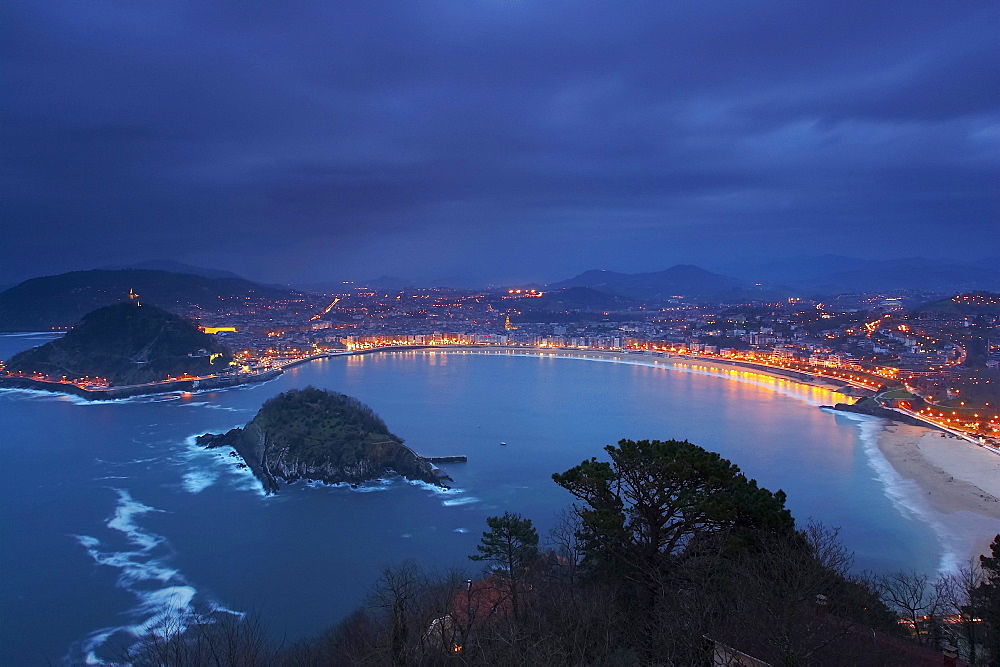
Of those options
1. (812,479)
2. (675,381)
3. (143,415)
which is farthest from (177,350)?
(812,479)

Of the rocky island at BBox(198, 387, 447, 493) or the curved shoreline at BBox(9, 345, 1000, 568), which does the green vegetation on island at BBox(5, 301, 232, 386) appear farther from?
the rocky island at BBox(198, 387, 447, 493)

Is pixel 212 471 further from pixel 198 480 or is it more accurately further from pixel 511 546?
pixel 511 546

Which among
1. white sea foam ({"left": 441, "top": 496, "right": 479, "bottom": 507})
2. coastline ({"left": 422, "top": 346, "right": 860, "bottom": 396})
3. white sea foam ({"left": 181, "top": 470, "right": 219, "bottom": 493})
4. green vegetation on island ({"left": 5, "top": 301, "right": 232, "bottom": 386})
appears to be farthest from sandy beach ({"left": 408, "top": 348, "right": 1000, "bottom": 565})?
green vegetation on island ({"left": 5, "top": 301, "right": 232, "bottom": 386})

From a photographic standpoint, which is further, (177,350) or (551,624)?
(177,350)

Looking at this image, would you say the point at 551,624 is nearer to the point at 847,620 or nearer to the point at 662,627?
the point at 662,627

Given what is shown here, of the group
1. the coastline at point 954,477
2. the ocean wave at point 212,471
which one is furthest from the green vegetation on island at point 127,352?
the coastline at point 954,477

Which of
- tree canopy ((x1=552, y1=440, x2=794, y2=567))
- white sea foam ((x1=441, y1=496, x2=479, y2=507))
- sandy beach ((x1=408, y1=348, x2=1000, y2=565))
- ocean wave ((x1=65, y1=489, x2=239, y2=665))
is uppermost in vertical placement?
tree canopy ((x1=552, y1=440, x2=794, y2=567))

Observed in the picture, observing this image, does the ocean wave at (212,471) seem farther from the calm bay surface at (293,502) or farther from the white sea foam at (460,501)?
the white sea foam at (460,501)
